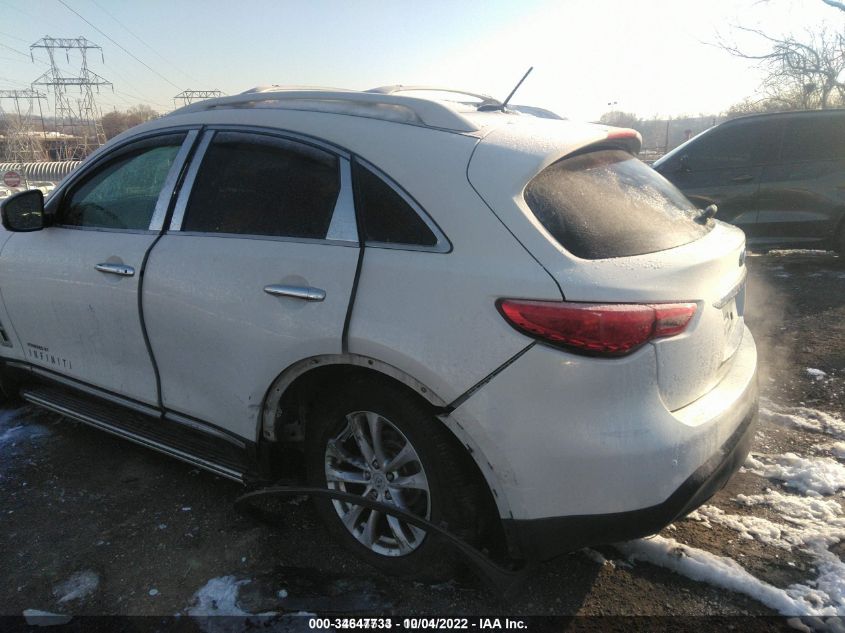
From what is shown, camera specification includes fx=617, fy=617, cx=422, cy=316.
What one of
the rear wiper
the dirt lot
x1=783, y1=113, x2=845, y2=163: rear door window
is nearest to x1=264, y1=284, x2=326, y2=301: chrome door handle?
the dirt lot

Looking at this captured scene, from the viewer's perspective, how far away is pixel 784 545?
8.23 ft

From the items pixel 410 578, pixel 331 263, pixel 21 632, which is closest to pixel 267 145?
pixel 331 263

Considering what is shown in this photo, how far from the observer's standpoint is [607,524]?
6.34ft

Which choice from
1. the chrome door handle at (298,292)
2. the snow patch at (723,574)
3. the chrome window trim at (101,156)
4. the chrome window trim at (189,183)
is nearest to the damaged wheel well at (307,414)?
the chrome door handle at (298,292)

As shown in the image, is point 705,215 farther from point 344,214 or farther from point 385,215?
point 344,214

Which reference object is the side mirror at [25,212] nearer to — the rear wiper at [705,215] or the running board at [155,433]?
the running board at [155,433]

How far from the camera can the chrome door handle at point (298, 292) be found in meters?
2.23

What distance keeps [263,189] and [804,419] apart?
3267 millimetres

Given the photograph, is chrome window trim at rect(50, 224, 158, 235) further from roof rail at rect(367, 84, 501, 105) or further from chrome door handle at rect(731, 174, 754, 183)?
chrome door handle at rect(731, 174, 754, 183)

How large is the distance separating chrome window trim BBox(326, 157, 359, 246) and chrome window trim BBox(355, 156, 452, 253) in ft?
0.25

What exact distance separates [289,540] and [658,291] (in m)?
1.83

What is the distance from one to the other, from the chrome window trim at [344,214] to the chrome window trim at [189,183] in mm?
796

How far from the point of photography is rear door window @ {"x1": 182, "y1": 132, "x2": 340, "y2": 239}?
242 centimetres

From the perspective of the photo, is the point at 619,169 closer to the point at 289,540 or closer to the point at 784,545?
the point at 784,545
